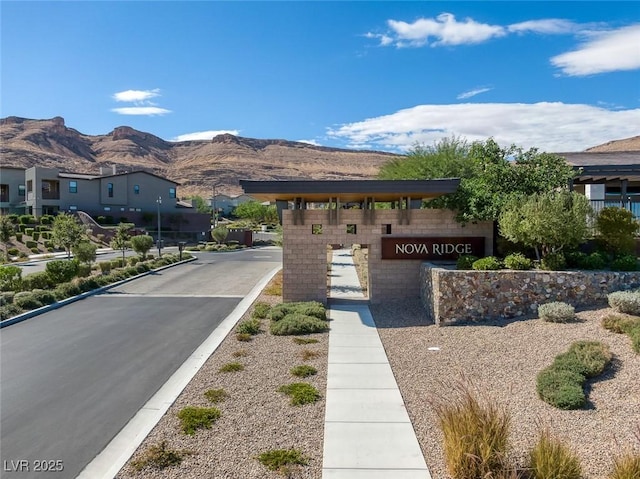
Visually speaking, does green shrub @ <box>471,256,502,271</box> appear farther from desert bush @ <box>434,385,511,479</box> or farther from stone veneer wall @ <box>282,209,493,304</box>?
desert bush @ <box>434,385,511,479</box>

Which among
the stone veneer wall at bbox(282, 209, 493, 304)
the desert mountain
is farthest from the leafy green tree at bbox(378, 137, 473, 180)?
the desert mountain

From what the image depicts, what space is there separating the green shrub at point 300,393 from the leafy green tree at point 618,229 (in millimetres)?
12323

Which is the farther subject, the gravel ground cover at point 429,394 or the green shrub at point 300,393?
the green shrub at point 300,393

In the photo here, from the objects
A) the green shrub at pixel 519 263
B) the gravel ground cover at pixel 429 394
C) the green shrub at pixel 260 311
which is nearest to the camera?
the gravel ground cover at pixel 429 394

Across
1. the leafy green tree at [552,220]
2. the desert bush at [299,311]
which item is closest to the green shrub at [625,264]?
the leafy green tree at [552,220]

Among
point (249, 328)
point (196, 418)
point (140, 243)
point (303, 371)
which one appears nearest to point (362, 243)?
point (249, 328)

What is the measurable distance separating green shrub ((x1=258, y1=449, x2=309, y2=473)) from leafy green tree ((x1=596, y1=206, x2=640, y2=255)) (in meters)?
13.9

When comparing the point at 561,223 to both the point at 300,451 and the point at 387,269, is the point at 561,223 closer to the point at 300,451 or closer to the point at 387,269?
the point at 387,269

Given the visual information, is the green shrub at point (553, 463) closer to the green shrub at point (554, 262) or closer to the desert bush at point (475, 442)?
the desert bush at point (475, 442)

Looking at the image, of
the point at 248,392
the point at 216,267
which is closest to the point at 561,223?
the point at 248,392

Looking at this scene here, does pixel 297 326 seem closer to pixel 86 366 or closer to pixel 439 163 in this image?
pixel 86 366

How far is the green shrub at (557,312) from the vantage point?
1215 cm

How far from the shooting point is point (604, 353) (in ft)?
30.6

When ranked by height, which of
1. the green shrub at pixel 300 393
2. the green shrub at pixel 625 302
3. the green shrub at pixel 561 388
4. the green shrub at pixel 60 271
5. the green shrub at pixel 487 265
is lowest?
the green shrub at pixel 300 393
